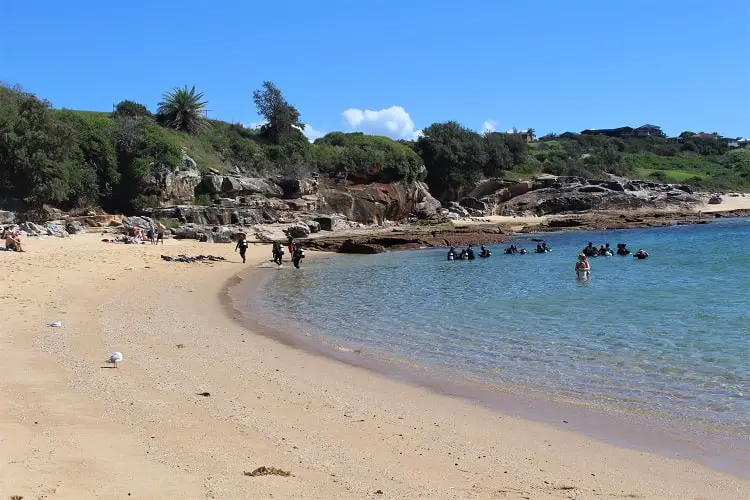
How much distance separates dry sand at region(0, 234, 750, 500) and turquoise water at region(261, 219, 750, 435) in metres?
1.67

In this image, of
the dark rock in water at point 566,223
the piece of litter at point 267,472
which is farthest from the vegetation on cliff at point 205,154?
the piece of litter at point 267,472

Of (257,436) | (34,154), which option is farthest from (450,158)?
(257,436)

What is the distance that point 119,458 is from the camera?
4.55 metres

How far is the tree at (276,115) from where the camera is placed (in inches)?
2057

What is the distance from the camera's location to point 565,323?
478 inches

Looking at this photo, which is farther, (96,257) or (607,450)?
(96,257)

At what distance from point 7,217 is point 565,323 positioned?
2979 centimetres

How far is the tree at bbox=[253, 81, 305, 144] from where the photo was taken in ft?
171

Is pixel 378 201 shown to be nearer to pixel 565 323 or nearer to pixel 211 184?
pixel 211 184

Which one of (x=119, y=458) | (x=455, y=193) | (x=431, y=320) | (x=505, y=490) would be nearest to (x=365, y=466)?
(x=505, y=490)

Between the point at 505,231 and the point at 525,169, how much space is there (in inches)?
942

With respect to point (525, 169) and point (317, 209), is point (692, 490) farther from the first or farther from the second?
point (525, 169)

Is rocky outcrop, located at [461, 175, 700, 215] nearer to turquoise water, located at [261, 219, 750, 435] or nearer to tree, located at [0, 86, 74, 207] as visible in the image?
turquoise water, located at [261, 219, 750, 435]

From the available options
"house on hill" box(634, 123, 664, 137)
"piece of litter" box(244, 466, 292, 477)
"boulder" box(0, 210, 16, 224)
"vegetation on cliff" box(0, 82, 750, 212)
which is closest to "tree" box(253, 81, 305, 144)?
"vegetation on cliff" box(0, 82, 750, 212)
